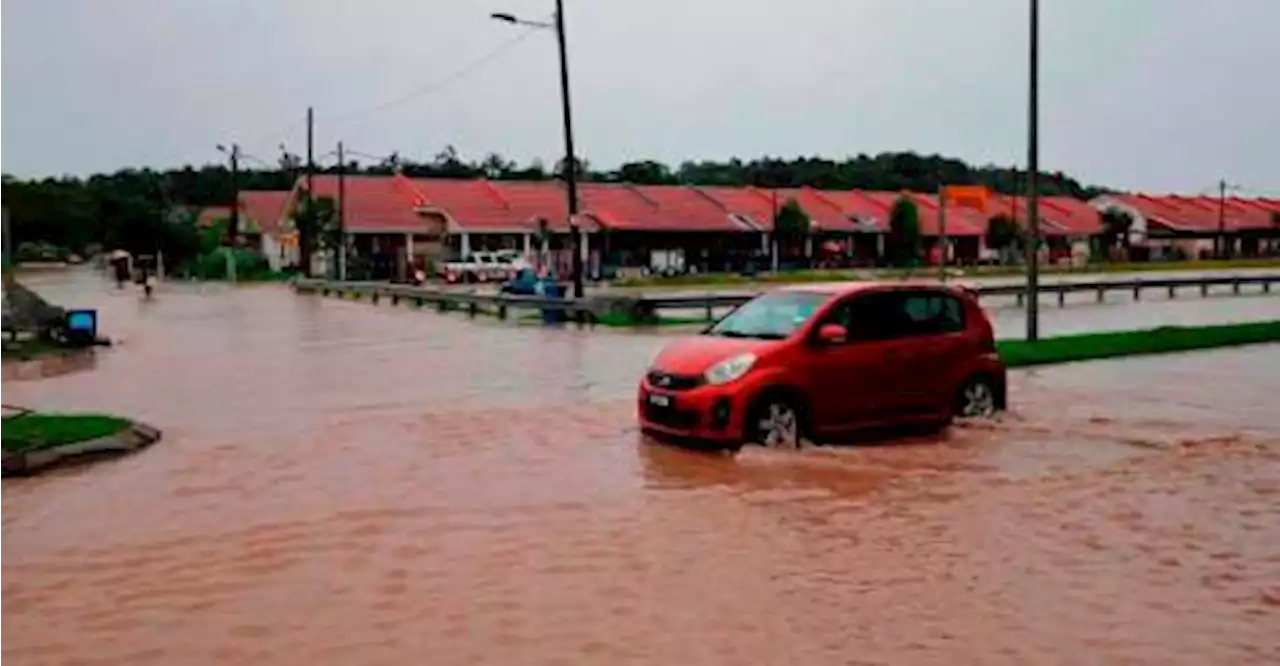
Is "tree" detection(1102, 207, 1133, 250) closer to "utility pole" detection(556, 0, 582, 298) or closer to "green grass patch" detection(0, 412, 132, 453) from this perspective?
"utility pole" detection(556, 0, 582, 298)

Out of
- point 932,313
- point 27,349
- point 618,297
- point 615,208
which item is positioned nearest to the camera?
point 932,313

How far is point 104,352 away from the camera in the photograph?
90.9 feet

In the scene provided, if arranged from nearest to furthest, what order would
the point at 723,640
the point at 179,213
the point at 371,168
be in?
1. the point at 723,640
2. the point at 179,213
3. the point at 371,168

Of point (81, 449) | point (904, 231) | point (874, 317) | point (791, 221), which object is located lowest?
point (81, 449)

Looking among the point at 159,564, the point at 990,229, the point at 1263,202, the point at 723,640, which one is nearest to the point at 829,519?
the point at 723,640

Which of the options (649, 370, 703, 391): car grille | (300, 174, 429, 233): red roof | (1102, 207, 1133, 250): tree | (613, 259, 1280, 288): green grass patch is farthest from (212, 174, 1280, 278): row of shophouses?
(649, 370, 703, 391): car grille

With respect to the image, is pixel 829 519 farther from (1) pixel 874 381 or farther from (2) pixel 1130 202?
(2) pixel 1130 202

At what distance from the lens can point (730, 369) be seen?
13164mm

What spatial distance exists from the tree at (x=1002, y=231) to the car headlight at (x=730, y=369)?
256ft

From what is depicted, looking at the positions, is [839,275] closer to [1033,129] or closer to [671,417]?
[1033,129]

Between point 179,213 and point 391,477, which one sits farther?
point 179,213

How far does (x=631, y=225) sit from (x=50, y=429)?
62332 millimetres

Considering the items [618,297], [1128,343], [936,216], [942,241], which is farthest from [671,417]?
[936,216]

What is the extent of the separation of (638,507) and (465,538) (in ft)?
5.41
